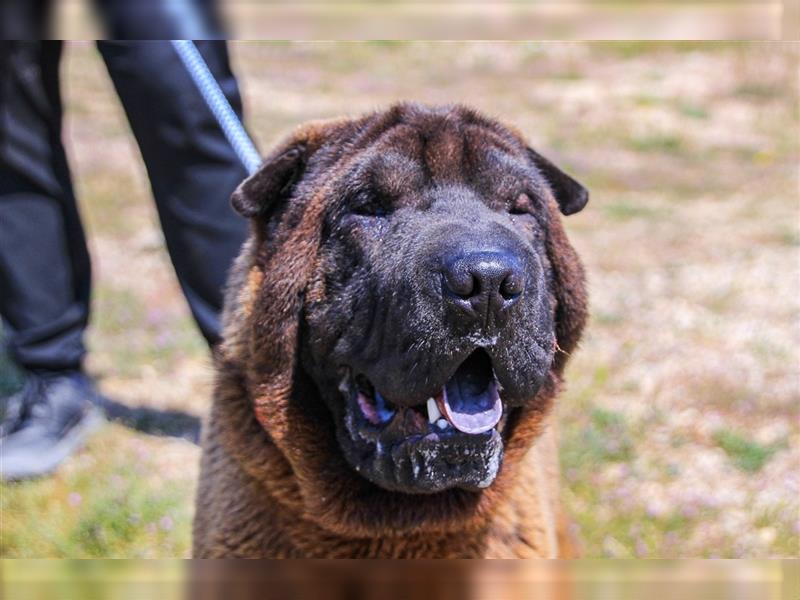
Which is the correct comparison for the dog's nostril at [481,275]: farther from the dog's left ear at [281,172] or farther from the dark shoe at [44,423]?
the dark shoe at [44,423]

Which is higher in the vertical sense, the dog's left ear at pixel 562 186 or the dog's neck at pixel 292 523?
the dog's left ear at pixel 562 186

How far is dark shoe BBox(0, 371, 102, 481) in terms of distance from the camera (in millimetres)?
3965

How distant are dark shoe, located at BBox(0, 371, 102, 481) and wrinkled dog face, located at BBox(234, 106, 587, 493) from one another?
202 cm

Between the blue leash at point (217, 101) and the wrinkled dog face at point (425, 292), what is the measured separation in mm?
559

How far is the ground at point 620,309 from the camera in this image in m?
3.69

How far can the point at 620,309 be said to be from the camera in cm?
596

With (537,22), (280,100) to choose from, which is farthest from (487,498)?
(280,100)

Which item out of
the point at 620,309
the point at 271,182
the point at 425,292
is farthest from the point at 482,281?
the point at 620,309

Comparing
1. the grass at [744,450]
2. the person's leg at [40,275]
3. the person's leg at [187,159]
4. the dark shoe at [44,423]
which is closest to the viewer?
the person's leg at [187,159]

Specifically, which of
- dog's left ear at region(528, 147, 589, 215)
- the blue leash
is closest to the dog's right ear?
the blue leash

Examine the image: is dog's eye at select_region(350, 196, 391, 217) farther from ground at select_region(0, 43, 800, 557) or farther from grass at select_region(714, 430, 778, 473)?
grass at select_region(714, 430, 778, 473)

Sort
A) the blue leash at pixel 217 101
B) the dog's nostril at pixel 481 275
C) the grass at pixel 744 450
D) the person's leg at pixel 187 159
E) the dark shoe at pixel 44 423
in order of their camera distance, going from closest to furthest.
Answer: the dog's nostril at pixel 481 275 → the blue leash at pixel 217 101 → the person's leg at pixel 187 159 → the dark shoe at pixel 44 423 → the grass at pixel 744 450

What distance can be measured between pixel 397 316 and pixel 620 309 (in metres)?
4.00

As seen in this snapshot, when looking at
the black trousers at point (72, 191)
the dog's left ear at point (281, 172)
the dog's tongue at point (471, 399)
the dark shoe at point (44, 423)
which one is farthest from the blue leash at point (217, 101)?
the dark shoe at point (44, 423)
